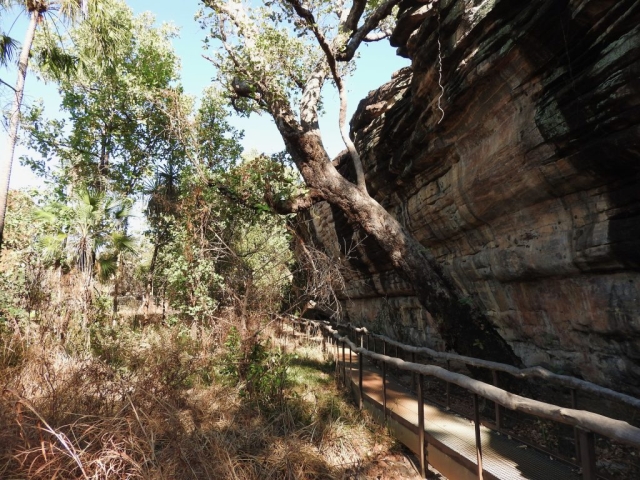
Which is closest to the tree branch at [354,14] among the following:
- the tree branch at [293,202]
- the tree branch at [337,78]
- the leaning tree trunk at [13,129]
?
the tree branch at [337,78]

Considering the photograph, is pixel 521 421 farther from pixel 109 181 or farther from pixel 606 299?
pixel 109 181

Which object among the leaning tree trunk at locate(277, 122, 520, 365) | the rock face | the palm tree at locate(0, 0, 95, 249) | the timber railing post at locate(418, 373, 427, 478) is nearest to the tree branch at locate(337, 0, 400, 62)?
the rock face

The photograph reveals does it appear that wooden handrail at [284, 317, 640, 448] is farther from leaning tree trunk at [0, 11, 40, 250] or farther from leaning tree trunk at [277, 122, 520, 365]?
leaning tree trunk at [0, 11, 40, 250]

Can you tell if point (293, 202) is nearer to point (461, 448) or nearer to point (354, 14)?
point (354, 14)

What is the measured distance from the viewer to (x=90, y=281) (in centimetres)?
775

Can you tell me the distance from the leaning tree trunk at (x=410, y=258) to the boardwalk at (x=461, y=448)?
1707 millimetres

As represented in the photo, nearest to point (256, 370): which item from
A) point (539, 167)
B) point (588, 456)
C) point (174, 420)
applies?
point (174, 420)

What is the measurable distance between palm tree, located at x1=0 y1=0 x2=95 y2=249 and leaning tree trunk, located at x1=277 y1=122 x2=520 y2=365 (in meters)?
4.87

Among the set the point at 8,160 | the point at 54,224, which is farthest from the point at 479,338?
the point at 8,160

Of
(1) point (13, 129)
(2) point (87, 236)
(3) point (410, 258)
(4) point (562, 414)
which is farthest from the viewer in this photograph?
(2) point (87, 236)

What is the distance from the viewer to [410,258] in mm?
7000

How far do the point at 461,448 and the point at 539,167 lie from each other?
12.8 feet

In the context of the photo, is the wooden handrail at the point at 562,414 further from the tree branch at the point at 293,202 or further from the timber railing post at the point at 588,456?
the tree branch at the point at 293,202

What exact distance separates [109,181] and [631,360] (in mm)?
14765
